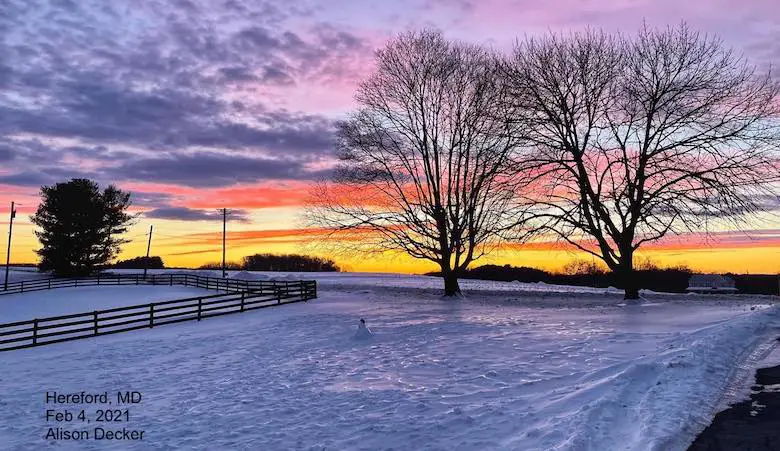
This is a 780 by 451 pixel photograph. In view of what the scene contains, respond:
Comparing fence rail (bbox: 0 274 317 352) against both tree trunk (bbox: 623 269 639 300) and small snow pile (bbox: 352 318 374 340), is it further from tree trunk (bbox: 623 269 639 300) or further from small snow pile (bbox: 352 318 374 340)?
tree trunk (bbox: 623 269 639 300)

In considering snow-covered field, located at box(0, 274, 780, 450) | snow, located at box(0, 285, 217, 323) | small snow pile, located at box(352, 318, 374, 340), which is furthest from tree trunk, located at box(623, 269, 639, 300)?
snow, located at box(0, 285, 217, 323)

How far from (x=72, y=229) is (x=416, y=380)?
64.0m

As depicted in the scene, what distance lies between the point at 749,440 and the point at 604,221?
2164 cm

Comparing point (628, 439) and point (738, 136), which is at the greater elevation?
point (738, 136)

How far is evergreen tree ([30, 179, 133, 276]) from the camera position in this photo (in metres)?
62.6

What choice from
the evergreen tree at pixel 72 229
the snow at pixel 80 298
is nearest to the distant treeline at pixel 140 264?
the evergreen tree at pixel 72 229

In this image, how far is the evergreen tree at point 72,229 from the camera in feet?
205

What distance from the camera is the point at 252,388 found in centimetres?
1295

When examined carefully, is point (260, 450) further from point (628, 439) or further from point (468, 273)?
point (468, 273)

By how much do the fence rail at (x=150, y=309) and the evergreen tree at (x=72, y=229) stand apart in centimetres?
733

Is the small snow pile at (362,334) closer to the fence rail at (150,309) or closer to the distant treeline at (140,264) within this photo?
the fence rail at (150,309)

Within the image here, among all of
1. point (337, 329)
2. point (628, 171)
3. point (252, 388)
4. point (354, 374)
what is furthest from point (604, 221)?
point (252, 388)

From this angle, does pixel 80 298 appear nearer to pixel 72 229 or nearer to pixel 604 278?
pixel 72 229

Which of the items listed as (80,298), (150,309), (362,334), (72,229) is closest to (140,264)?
(72,229)
